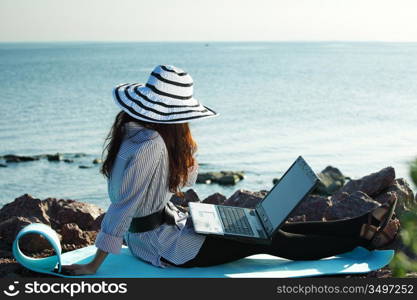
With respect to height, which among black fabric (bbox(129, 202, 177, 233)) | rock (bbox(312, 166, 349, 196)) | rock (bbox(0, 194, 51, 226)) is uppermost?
black fabric (bbox(129, 202, 177, 233))

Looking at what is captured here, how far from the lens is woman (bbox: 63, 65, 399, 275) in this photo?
4379 mm

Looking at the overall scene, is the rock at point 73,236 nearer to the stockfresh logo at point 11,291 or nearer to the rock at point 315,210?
the stockfresh logo at point 11,291

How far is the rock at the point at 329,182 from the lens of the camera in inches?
526

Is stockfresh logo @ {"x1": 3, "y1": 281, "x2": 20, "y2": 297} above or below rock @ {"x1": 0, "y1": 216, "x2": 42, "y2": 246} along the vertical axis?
above

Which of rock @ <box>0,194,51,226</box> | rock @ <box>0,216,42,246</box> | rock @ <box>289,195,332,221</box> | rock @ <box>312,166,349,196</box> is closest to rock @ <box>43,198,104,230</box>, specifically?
rock @ <box>0,194,51,226</box>

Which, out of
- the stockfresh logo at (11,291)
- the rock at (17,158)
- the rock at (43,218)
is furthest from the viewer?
the rock at (17,158)

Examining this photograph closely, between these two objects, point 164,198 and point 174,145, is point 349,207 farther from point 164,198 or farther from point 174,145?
point 174,145

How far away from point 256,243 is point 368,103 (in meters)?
31.4

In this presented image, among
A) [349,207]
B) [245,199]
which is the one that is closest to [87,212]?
[245,199]

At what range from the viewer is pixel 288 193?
15.6 feet

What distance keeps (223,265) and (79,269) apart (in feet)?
3.20

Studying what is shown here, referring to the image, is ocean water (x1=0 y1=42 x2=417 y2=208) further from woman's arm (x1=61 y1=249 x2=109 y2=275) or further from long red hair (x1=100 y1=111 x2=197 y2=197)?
woman's arm (x1=61 y1=249 x2=109 y2=275)

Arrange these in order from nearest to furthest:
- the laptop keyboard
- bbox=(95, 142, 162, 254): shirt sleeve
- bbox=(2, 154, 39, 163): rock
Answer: bbox=(95, 142, 162, 254): shirt sleeve, the laptop keyboard, bbox=(2, 154, 39, 163): rock

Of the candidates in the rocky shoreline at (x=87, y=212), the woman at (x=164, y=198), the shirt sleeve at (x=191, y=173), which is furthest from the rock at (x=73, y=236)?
the shirt sleeve at (x=191, y=173)
